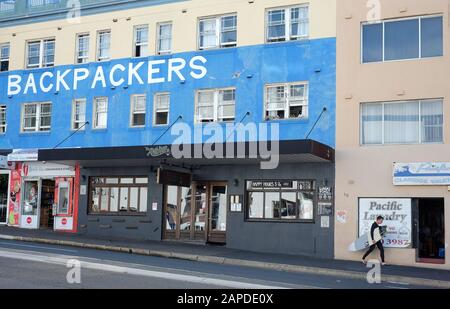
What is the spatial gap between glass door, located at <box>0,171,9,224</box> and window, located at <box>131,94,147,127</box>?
7600mm

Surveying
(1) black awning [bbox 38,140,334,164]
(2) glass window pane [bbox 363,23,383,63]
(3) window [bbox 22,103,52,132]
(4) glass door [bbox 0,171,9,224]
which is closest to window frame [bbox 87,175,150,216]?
(1) black awning [bbox 38,140,334,164]

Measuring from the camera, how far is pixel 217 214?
23500 mm

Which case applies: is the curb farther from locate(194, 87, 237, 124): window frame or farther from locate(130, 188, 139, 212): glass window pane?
locate(194, 87, 237, 124): window frame

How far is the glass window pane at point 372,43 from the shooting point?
2130cm

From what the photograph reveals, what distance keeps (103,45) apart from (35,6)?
4.56 metres

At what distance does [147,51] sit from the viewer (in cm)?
2534

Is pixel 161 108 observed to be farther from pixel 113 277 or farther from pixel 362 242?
pixel 113 277

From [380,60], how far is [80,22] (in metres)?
13.7

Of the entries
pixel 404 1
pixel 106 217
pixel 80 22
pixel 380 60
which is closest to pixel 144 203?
pixel 106 217

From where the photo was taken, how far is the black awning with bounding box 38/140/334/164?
19453 millimetres

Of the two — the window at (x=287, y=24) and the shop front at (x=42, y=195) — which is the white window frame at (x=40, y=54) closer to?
the shop front at (x=42, y=195)

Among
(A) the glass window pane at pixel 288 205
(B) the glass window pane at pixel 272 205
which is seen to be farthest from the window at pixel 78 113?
(A) the glass window pane at pixel 288 205

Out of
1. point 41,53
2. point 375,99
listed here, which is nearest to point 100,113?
point 41,53
